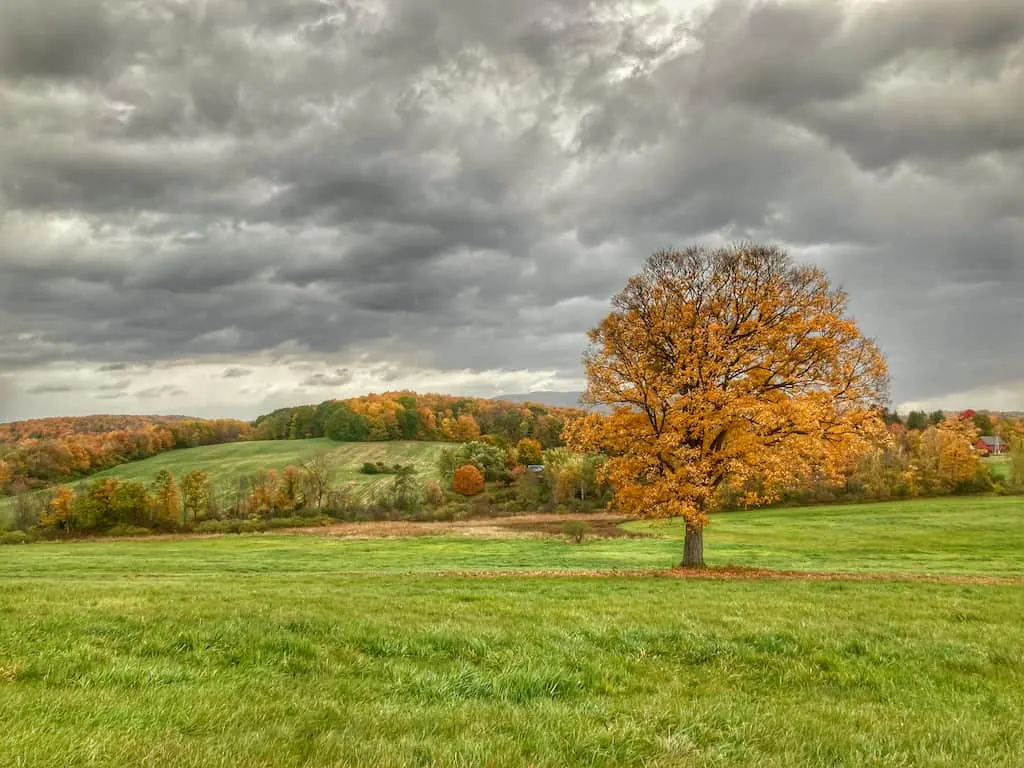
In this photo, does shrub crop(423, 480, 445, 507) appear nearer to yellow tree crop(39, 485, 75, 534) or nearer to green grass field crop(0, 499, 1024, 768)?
yellow tree crop(39, 485, 75, 534)

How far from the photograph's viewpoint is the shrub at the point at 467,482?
4491 inches

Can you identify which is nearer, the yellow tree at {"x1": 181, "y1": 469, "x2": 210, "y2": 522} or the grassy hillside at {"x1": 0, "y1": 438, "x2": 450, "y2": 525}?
the yellow tree at {"x1": 181, "y1": 469, "x2": 210, "y2": 522}

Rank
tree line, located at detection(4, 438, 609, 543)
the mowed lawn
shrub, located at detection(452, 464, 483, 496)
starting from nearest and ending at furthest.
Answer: the mowed lawn < tree line, located at detection(4, 438, 609, 543) < shrub, located at detection(452, 464, 483, 496)

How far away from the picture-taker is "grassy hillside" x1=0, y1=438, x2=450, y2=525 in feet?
418

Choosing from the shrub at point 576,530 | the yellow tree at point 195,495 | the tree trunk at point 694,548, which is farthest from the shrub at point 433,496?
the tree trunk at point 694,548

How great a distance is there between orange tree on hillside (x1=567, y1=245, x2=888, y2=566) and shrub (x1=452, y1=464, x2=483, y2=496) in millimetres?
87286

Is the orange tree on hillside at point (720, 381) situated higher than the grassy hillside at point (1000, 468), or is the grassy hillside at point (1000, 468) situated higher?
the orange tree on hillside at point (720, 381)

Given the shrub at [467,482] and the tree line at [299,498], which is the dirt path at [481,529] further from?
the shrub at [467,482]

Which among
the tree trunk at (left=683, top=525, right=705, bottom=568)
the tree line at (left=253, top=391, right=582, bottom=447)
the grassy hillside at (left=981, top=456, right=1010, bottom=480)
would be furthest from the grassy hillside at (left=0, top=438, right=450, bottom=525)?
the grassy hillside at (left=981, top=456, right=1010, bottom=480)

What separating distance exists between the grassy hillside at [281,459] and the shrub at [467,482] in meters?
12.0

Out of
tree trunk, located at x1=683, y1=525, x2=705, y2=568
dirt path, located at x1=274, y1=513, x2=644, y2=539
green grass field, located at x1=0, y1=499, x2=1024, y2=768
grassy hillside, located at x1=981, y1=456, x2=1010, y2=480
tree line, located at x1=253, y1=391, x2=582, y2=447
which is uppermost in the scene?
tree line, located at x1=253, y1=391, x2=582, y2=447

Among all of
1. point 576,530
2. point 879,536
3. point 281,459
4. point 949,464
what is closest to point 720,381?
point 576,530

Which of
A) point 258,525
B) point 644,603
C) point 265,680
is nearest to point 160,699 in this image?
point 265,680

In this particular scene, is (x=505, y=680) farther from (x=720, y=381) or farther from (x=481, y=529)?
(x=481, y=529)
